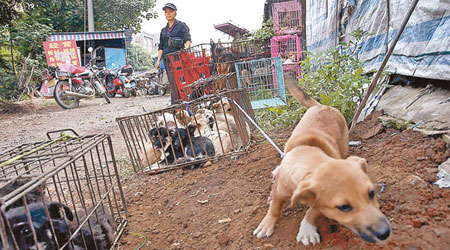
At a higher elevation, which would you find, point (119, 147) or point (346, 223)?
point (346, 223)

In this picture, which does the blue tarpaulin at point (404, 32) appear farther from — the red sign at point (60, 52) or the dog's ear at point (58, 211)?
the red sign at point (60, 52)

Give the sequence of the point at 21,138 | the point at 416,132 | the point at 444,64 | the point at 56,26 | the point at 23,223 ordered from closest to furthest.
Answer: the point at 23,223 < the point at 416,132 < the point at 444,64 < the point at 21,138 < the point at 56,26

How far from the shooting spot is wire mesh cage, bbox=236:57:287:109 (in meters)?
7.16

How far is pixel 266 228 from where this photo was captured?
211 centimetres

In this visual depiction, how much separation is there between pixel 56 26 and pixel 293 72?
17870mm

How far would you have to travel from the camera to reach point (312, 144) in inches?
88.5

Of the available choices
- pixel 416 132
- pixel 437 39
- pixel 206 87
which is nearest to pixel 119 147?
pixel 206 87

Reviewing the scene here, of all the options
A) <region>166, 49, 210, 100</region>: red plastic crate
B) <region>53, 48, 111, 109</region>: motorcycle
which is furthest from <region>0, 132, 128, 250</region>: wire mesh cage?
<region>53, 48, 111, 109</region>: motorcycle

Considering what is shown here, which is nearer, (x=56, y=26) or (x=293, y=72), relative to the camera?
(x=293, y=72)

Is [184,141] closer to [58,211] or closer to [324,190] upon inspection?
[58,211]

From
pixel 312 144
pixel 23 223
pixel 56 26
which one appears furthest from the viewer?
pixel 56 26

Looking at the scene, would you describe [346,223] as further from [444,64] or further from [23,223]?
[444,64]

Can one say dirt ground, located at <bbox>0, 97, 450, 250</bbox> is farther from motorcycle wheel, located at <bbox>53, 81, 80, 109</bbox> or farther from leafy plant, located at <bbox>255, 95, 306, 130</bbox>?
motorcycle wheel, located at <bbox>53, 81, 80, 109</bbox>

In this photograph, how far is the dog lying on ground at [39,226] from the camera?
71.7 inches
